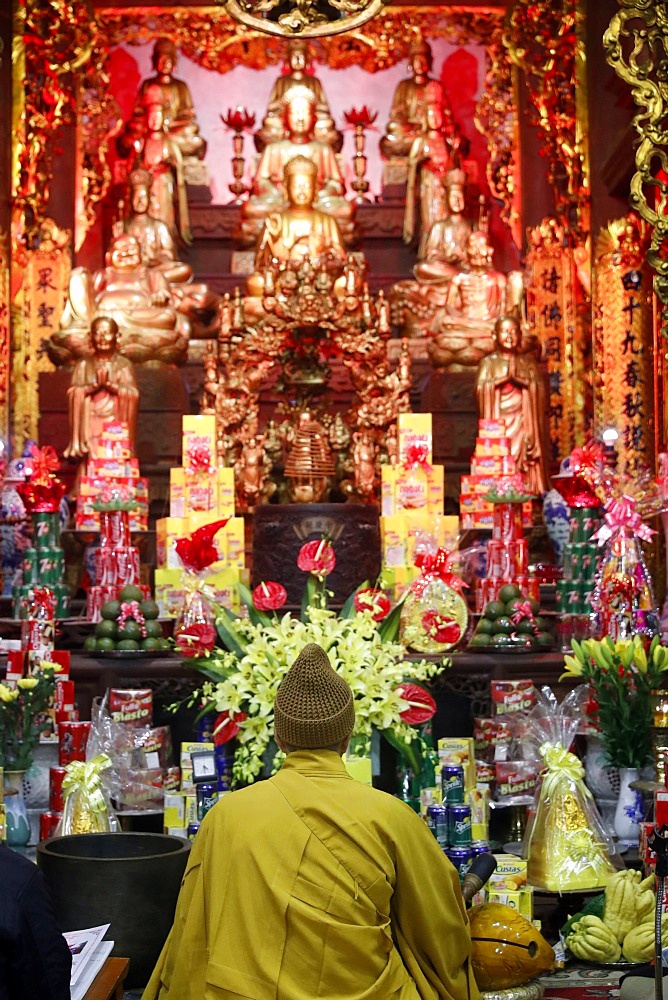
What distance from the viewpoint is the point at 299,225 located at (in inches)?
337

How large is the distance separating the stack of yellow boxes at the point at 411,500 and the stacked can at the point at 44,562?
50.1 inches

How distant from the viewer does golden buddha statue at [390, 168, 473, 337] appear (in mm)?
8555

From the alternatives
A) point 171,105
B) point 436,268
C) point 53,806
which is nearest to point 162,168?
point 171,105

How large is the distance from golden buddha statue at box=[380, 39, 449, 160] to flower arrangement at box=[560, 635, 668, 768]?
19.9 ft

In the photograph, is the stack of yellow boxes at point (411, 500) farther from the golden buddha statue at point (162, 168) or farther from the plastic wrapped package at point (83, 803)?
the golden buddha statue at point (162, 168)

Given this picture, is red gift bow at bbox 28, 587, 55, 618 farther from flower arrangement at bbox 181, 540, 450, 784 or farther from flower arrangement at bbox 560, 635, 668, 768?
flower arrangement at bbox 560, 635, 668, 768

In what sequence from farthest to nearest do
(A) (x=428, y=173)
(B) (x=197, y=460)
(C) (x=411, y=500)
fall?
(A) (x=428, y=173)
(B) (x=197, y=460)
(C) (x=411, y=500)

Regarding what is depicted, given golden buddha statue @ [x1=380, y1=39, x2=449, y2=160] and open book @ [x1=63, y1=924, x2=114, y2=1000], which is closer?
open book @ [x1=63, y1=924, x2=114, y2=1000]

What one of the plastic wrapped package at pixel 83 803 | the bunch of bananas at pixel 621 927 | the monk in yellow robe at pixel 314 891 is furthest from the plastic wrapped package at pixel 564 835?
→ the monk in yellow robe at pixel 314 891

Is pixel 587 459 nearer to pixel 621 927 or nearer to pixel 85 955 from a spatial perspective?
pixel 621 927

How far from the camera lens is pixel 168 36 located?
9.48 meters

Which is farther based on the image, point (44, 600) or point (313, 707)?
point (44, 600)

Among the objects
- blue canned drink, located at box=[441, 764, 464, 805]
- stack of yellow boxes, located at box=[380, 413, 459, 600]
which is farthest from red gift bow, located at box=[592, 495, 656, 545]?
blue canned drink, located at box=[441, 764, 464, 805]

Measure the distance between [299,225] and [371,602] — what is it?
17.3 feet
